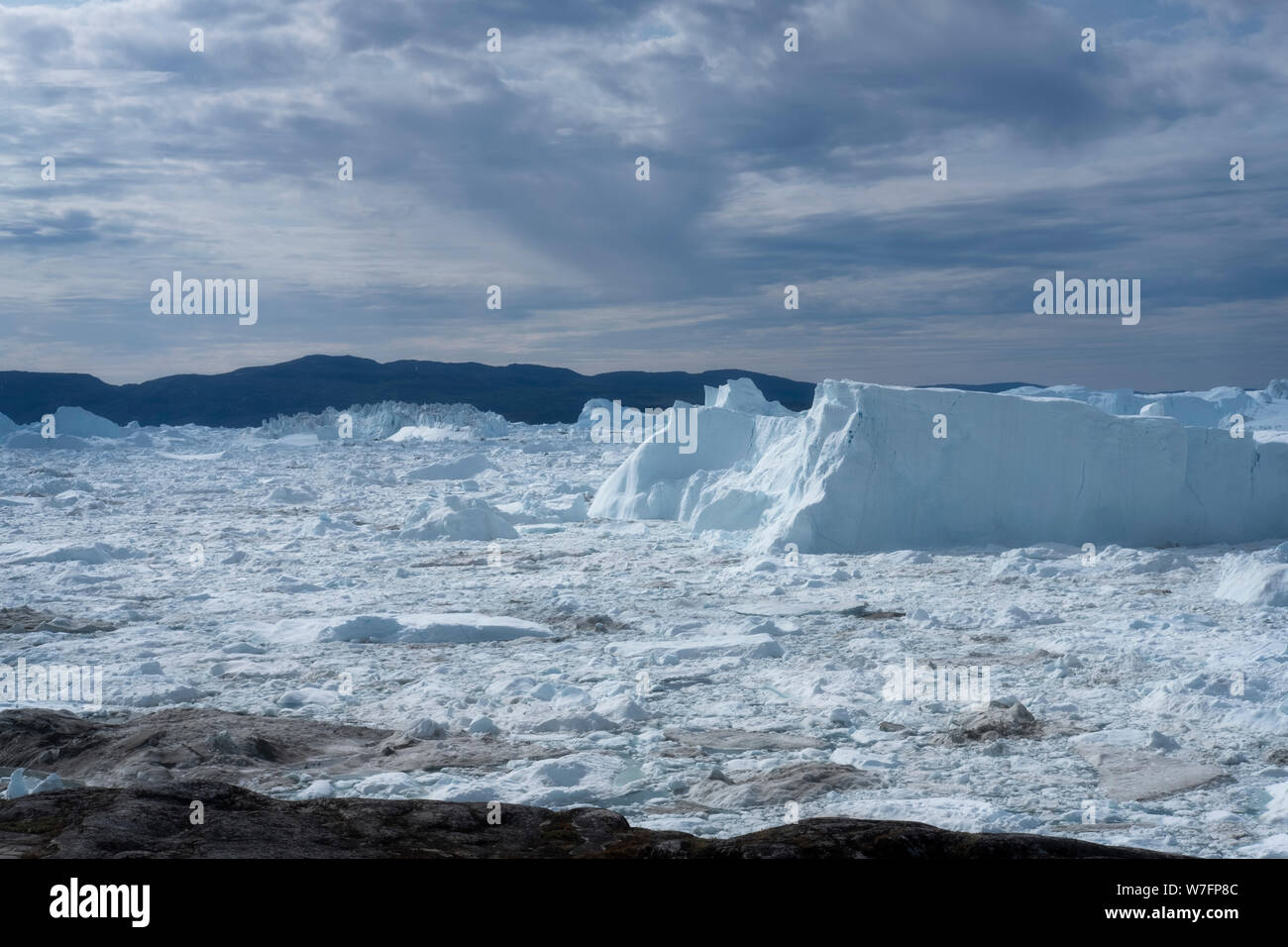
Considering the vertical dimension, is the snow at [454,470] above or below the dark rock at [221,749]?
above

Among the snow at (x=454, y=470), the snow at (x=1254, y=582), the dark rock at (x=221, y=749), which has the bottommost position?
the dark rock at (x=221, y=749)

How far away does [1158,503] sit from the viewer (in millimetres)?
15242

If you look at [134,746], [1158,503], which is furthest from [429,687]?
[1158,503]

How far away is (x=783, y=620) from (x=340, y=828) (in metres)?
6.90

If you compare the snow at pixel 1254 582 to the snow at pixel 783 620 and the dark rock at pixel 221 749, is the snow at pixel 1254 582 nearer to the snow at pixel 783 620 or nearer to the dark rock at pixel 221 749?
the snow at pixel 783 620

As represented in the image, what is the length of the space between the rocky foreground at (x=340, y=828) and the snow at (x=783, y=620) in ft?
2.24

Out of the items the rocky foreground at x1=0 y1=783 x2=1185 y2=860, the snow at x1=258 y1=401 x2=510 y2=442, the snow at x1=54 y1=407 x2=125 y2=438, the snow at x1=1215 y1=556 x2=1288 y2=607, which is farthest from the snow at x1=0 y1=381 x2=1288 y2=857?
the snow at x1=54 y1=407 x2=125 y2=438

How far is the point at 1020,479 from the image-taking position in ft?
50.6

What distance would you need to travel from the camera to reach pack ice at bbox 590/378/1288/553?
15195mm

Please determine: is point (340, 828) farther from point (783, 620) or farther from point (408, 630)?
point (783, 620)

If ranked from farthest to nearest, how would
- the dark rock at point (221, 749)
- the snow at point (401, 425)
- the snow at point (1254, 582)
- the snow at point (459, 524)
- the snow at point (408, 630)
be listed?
the snow at point (401, 425), the snow at point (459, 524), the snow at point (1254, 582), the snow at point (408, 630), the dark rock at point (221, 749)

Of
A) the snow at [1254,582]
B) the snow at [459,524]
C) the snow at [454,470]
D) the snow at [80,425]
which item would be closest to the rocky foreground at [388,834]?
the snow at [1254,582]

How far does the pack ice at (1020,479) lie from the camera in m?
15.2
